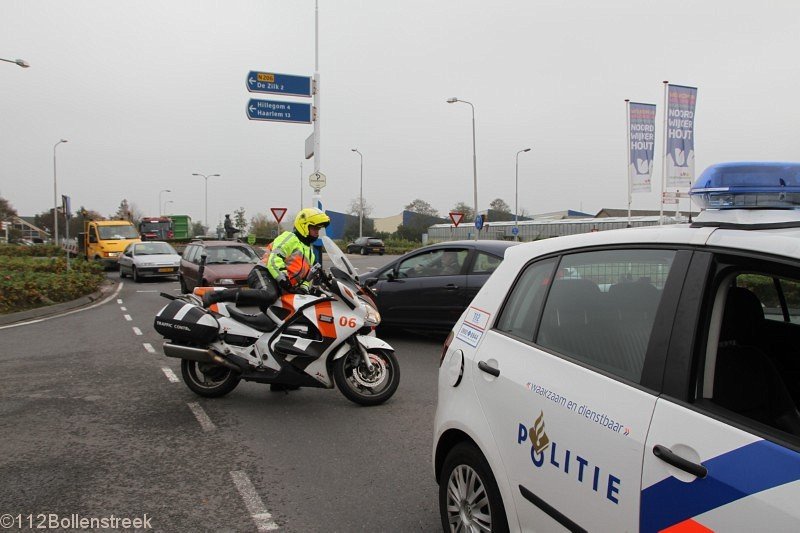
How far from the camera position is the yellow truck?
1016 inches

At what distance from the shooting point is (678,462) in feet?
5.48

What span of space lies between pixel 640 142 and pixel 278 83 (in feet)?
46.5

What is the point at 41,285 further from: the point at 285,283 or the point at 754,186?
the point at 754,186

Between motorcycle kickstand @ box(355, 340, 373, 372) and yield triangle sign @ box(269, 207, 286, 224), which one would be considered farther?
yield triangle sign @ box(269, 207, 286, 224)

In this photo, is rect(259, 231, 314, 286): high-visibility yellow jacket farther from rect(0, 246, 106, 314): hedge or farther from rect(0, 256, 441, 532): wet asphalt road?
rect(0, 246, 106, 314): hedge

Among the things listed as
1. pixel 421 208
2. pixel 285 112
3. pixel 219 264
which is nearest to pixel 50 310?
pixel 219 264

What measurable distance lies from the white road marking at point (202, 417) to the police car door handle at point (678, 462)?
4.21m

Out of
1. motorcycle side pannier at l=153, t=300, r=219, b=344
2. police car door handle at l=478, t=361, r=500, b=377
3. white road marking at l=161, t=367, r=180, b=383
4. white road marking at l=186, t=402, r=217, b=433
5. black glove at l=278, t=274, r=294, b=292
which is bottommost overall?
white road marking at l=161, t=367, r=180, b=383

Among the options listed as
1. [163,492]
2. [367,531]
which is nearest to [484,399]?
[367,531]

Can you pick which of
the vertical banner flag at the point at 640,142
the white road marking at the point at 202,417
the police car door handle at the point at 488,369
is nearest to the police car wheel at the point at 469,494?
the police car door handle at the point at 488,369

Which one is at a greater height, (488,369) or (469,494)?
(488,369)

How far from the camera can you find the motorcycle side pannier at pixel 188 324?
566 centimetres

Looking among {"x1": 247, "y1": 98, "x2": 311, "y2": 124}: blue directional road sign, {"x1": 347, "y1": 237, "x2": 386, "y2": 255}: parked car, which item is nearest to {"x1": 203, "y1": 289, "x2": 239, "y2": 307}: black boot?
{"x1": 247, "y1": 98, "x2": 311, "y2": 124}: blue directional road sign

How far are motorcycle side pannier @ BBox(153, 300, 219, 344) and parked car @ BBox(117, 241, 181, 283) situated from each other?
16.5m
